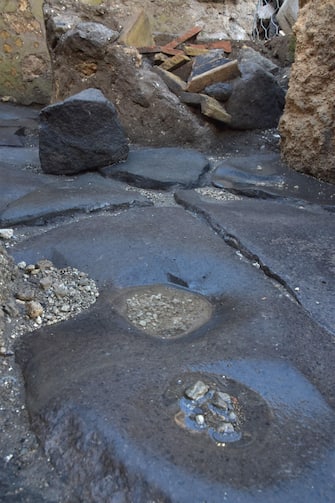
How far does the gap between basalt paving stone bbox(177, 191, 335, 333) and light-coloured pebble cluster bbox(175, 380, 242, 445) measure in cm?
36

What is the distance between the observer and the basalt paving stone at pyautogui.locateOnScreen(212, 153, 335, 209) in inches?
77.3

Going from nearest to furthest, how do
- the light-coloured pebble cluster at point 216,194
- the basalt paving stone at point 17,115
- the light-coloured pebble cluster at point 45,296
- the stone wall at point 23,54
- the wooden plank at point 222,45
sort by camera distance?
the light-coloured pebble cluster at point 45,296
the light-coloured pebble cluster at point 216,194
the wooden plank at point 222,45
the basalt paving stone at point 17,115
the stone wall at point 23,54

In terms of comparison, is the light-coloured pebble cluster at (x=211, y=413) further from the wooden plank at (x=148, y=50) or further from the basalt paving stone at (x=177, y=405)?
the wooden plank at (x=148, y=50)

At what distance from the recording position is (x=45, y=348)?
39.2 inches

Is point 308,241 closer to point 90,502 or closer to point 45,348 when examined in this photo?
point 45,348

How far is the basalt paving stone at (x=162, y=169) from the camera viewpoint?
2049mm

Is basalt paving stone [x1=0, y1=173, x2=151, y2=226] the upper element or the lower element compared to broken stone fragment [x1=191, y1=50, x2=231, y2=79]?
lower

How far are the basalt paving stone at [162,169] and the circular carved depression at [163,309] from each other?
2.80ft

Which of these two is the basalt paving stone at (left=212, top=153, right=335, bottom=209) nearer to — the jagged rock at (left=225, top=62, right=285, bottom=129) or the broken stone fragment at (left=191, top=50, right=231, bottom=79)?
the jagged rock at (left=225, top=62, right=285, bottom=129)

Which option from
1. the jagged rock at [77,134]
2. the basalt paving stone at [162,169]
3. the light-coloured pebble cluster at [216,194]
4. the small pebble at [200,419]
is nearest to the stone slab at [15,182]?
the jagged rock at [77,134]

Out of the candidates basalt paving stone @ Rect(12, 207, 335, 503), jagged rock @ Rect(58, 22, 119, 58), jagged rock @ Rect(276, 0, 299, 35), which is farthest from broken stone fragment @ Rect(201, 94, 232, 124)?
jagged rock @ Rect(276, 0, 299, 35)

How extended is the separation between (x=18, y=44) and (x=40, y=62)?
0.23 metres

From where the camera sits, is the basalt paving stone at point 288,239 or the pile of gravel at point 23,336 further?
the basalt paving stone at point 288,239

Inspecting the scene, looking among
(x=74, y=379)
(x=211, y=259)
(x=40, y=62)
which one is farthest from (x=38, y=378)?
(x=40, y=62)
